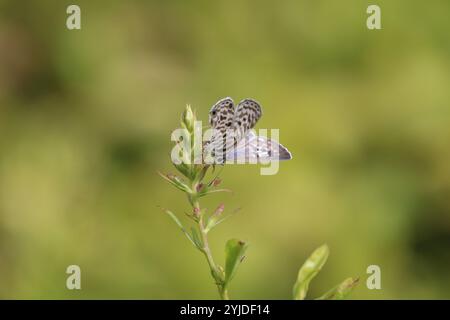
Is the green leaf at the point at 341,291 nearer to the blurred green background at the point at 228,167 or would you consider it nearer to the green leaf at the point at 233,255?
the green leaf at the point at 233,255

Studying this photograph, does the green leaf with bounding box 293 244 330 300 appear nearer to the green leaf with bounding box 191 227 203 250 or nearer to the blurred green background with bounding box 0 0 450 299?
the green leaf with bounding box 191 227 203 250

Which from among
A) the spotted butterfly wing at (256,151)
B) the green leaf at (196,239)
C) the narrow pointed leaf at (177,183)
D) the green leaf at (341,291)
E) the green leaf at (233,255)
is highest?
the spotted butterfly wing at (256,151)

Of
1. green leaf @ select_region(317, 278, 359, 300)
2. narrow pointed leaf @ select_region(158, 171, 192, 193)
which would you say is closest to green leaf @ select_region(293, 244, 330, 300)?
green leaf @ select_region(317, 278, 359, 300)

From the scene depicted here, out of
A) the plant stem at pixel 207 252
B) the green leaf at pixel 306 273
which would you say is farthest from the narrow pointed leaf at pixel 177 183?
the green leaf at pixel 306 273

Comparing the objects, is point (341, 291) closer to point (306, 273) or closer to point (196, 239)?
point (306, 273)
